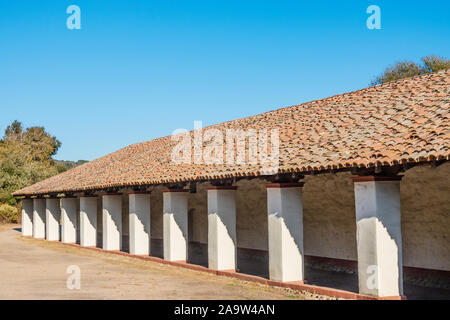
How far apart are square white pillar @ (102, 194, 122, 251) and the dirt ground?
0.98 meters

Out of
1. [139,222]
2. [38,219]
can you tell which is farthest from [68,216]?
[139,222]

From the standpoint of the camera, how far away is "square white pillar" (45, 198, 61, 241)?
30875mm

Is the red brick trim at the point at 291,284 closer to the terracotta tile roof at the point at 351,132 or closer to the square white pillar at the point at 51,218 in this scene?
the terracotta tile roof at the point at 351,132

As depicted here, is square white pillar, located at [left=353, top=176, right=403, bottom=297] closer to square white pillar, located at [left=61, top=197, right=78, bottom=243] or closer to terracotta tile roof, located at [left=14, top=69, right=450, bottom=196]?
terracotta tile roof, located at [left=14, top=69, right=450, bottom=196]

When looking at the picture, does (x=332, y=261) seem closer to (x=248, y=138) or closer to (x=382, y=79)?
(x=248, y=138)

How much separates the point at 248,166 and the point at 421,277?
5.54 m

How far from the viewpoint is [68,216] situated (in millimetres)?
28297

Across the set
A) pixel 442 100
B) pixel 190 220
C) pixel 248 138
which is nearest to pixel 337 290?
pixel 442 100

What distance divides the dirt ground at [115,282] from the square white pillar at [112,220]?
38.4 inches

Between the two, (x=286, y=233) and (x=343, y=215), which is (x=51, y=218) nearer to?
(x=343, y=215)

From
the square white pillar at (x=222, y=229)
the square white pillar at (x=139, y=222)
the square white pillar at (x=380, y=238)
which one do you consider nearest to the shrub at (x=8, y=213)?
the square white pillar at (x=139, y=222)

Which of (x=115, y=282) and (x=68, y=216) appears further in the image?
(x=68, y=216)

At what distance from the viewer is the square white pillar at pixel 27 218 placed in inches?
1399

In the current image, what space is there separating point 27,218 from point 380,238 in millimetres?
30160
